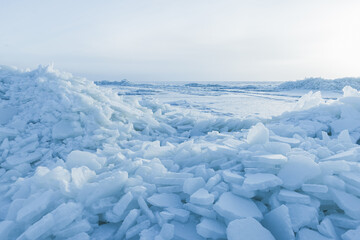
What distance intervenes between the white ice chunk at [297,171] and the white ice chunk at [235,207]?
9.0 inches

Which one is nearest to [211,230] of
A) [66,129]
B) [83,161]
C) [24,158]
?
[83,161]

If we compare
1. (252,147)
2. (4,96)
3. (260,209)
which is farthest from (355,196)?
(4,96)

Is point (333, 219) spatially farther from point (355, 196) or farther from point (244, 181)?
point (244, 181)

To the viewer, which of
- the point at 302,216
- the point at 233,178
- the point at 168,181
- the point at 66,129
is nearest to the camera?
the point at 302,216

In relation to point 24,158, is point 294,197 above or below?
above

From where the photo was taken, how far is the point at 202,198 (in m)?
1.32

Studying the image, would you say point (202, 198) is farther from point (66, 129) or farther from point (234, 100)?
point (234, 100)

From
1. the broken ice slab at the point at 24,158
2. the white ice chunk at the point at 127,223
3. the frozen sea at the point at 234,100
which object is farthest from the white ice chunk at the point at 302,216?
the frozen sea at the point at 234,100

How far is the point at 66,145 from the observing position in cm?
310

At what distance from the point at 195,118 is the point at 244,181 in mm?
3069

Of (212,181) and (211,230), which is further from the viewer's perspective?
(212,181)

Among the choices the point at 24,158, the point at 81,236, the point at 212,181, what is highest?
the point at 212,181

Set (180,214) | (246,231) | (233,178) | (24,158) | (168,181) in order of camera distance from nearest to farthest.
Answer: (246,231) < (180,214) < (233,178) < (168,181) < (24,158)

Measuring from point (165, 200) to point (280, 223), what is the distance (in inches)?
22.9
